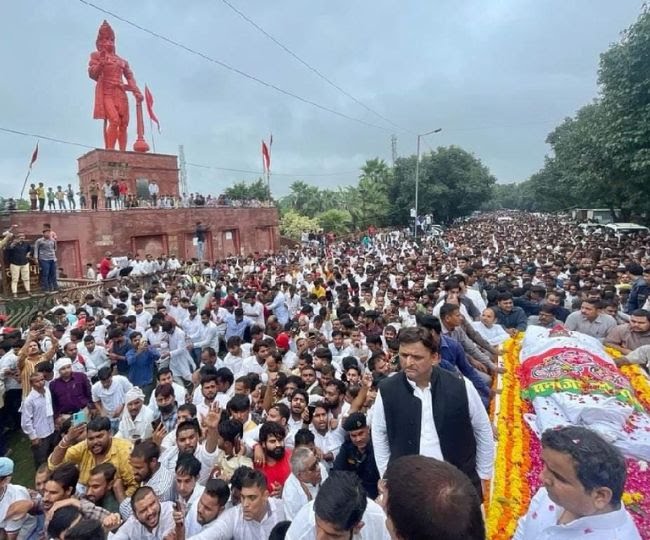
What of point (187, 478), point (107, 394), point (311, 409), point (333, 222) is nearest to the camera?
point (187, 478)

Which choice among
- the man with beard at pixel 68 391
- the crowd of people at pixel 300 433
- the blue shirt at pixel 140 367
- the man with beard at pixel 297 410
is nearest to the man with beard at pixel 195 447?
the crowd of people at pixel 300 433

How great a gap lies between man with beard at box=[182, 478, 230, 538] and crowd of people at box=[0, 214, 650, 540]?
0.01m

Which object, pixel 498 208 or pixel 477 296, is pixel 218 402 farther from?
pixel 498 208

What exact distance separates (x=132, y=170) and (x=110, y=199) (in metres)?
3.85

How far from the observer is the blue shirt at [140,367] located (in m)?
6.44

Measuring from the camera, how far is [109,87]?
71.0 ft

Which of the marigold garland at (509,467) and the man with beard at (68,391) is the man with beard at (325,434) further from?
the man with beard at (68,391)

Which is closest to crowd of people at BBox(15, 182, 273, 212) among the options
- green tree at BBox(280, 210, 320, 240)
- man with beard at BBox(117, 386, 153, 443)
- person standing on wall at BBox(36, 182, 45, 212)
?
person standing on wall at BBox(36, 182, 45, 212)

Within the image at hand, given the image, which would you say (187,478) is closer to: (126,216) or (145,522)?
(145,522)

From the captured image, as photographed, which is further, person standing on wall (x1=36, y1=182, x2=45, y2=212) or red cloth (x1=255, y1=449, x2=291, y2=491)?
person standing on wall (x1=36, y1=182, x2=45, y2=212)

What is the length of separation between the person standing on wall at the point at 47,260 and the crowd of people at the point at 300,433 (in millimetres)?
5350

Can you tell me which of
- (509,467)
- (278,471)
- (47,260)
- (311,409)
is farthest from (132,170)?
(509,467)

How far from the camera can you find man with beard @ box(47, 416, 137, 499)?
3678 millimetres

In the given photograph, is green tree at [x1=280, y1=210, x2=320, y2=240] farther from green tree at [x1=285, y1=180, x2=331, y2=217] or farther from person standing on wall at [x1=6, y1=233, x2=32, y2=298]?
person standing on wall at [x1=6, y1=233, x2=32, y2=298]
